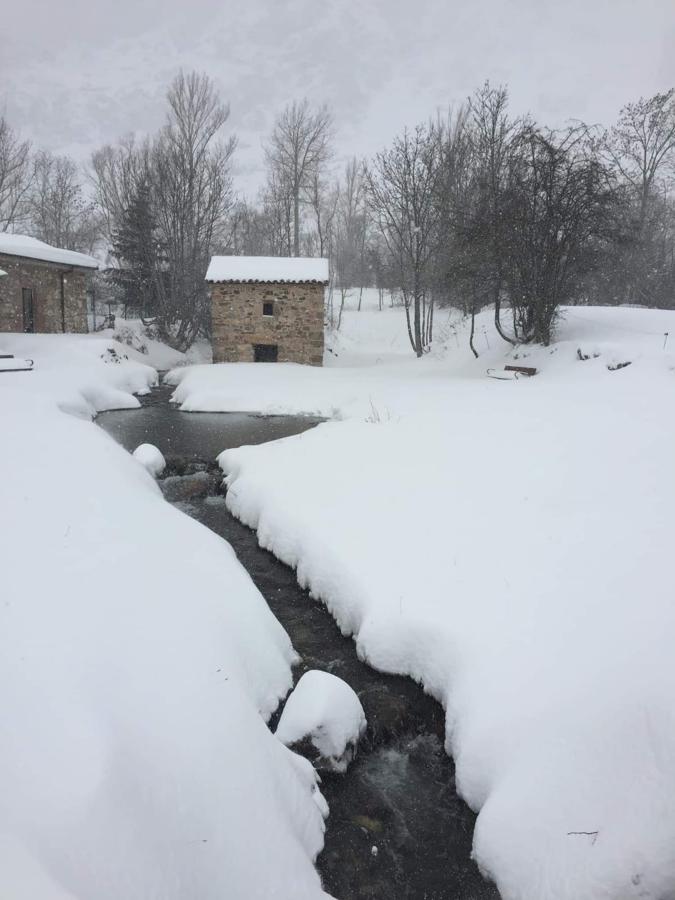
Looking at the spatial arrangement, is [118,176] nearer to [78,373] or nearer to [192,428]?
[78,373]

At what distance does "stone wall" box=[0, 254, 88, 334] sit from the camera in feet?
A: 68.2

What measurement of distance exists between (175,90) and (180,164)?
4.30 m

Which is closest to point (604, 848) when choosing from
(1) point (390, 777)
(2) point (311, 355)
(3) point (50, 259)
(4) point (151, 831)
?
(1) point (390, 777)

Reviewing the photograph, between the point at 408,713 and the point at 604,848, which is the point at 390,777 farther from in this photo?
the point at 604,848

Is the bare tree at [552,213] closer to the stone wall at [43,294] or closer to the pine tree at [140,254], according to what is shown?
the pine tree at [140,254]

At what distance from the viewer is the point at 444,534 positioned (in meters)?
6.26

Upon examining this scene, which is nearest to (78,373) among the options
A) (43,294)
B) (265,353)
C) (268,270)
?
(265,353)

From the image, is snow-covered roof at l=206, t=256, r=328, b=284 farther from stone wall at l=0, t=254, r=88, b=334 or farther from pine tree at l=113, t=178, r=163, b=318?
stone wall at l=0, t=254, r=88, b=334

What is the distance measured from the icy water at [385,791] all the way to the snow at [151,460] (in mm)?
3691

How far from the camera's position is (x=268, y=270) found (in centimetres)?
2122

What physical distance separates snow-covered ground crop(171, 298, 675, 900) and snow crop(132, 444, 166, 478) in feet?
3.83

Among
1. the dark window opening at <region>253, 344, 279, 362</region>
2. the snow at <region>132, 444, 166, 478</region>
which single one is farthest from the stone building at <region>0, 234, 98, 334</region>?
the snow at <region>132, 444, 166, 478</region>

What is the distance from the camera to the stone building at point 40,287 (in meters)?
20.8

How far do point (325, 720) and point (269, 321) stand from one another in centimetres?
1848
